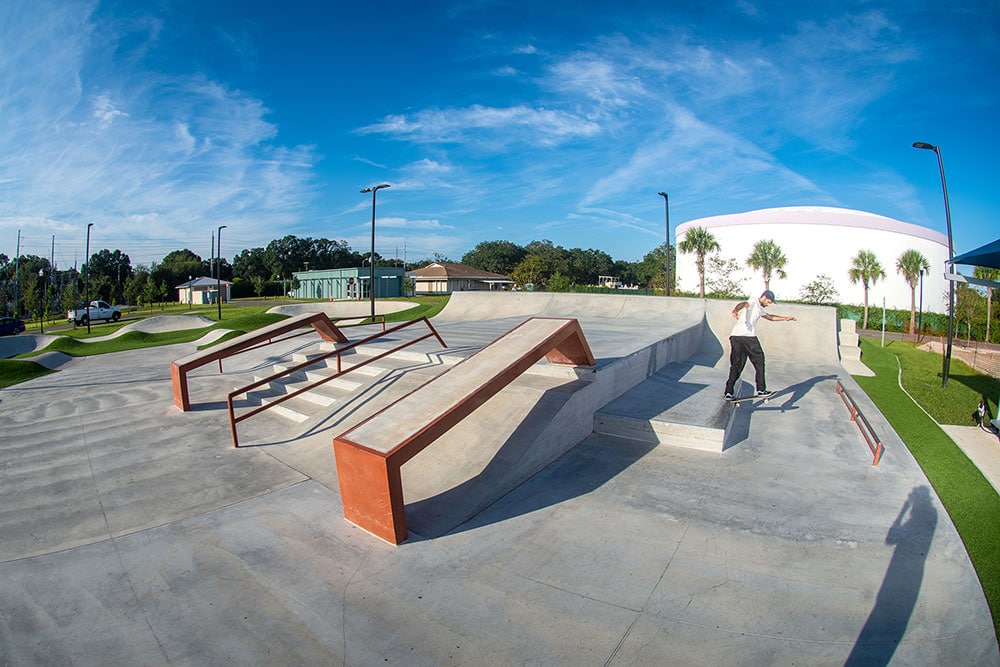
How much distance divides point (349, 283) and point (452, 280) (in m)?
19.1

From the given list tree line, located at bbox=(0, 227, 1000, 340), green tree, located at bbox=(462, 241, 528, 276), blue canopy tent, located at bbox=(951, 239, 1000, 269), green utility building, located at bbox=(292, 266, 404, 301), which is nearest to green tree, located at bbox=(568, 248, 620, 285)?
tree line, located at bbox=(0, 227, 1000, 340)

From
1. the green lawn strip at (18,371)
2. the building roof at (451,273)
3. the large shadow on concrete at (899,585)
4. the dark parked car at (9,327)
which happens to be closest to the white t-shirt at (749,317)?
the large shadow on concrete at (899,585)

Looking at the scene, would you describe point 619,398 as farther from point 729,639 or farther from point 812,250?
point 812,250

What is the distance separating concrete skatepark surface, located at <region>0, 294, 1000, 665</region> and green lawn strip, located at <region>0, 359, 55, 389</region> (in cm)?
621

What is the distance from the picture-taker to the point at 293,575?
10.3 feet

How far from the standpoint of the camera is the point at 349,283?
4822cm

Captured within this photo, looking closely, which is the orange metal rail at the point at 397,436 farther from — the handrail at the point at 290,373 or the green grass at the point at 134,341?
the green grass at the point at 134,341

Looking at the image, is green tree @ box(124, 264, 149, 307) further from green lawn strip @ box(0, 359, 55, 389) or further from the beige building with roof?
green lawn strip @ box(0, 359, 55, 389)

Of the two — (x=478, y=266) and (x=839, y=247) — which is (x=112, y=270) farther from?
(x=839, y=247)

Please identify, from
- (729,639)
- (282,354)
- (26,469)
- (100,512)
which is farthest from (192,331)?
(729,639)

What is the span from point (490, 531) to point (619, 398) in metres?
3.45

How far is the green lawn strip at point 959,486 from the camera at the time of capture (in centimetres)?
330

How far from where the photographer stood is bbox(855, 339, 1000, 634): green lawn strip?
10.8 feet

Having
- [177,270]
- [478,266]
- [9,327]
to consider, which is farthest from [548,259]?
[9,327]
